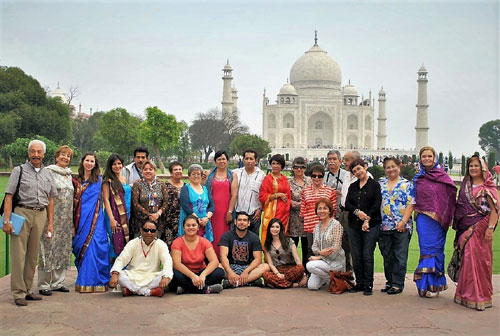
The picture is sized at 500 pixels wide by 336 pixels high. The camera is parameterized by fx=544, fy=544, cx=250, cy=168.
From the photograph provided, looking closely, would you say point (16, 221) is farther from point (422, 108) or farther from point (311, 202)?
point (422, 108)

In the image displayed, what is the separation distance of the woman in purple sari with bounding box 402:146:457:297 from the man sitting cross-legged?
4.33 feet

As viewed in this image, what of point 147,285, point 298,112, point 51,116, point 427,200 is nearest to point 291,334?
point 147,285

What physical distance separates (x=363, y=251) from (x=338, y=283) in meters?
0.34

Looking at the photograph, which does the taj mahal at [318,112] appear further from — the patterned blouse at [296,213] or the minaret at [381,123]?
the patterned blouse at [296,213]

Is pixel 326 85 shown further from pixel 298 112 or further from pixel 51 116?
pixel 51 116

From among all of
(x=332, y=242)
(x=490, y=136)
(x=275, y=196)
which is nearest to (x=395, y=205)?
(x=332, y=242)

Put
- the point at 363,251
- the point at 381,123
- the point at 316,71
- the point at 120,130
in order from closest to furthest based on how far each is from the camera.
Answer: the point at 363,251 < the point at 120,130 < the point at 316,71 < the point at 381,123

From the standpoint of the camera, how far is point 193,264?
14.8 feet

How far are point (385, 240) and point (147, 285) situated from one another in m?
2.04

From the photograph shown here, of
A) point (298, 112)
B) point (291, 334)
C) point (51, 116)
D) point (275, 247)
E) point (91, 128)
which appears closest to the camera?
point (291, 334)

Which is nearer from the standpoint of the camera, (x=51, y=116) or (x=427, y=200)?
(x=427, y=200)

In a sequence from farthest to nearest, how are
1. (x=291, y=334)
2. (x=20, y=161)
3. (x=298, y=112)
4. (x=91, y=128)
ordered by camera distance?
(x=298, y=112) → (x=91, y=128) → (x=20, y=161) → (x=291, y=334)

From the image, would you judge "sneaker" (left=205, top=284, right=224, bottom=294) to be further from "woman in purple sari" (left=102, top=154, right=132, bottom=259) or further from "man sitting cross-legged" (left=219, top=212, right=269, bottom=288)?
"woman in purple sari" (left=102, top=154, right=132, bottom=259)

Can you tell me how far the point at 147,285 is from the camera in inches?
172
